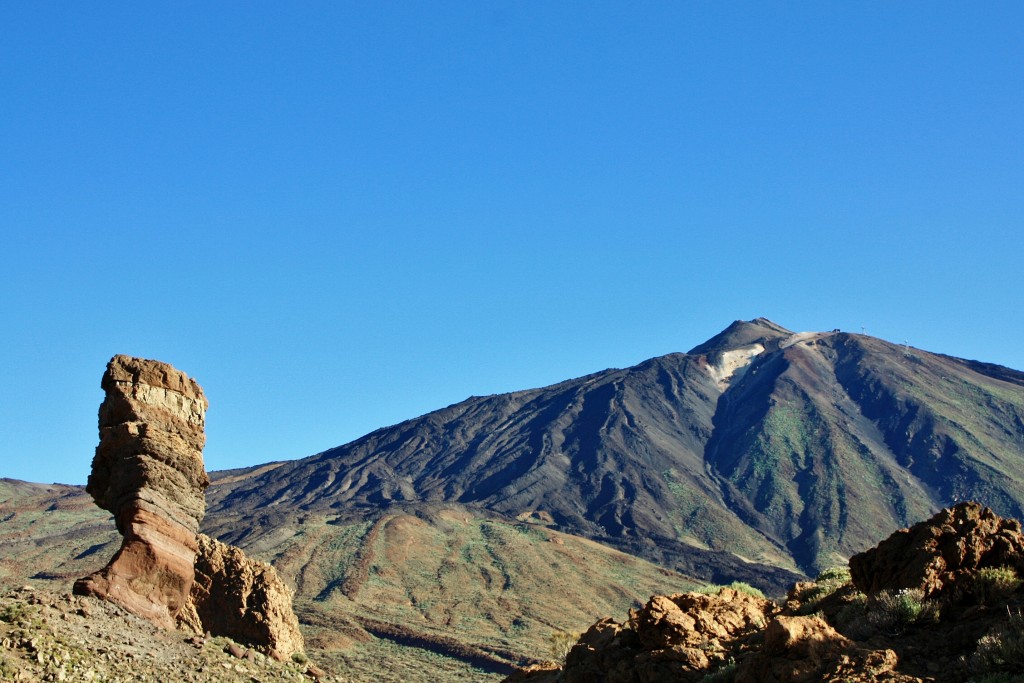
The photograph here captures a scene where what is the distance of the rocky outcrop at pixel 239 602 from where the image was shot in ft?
66.0

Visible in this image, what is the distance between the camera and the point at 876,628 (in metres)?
11.6

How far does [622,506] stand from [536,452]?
21.7 m

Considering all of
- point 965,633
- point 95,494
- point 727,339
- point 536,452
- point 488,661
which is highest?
point 727,339

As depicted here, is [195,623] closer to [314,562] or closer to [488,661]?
→ [488,661]

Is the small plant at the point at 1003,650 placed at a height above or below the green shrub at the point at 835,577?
below

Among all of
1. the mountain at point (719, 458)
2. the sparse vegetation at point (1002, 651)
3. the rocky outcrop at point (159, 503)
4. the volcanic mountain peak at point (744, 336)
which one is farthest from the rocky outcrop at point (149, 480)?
the volcanic mountain peak at point (744, 336)

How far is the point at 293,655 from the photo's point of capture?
21.0 m

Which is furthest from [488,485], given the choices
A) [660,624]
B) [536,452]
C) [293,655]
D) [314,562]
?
[660,624]

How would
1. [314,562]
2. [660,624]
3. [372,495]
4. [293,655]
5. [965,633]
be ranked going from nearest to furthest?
[965,633]
[660,624]
[293,655]
[314,562]
[372,495]

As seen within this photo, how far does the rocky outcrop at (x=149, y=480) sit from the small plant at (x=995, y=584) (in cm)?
1355

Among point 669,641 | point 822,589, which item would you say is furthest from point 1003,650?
point 822,589

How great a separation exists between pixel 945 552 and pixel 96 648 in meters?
12.5

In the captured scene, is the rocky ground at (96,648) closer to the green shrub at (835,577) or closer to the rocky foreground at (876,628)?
the rocky foreground at (876,628)

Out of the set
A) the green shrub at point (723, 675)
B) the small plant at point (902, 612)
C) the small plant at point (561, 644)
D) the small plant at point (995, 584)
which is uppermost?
the small plant at point (995, 584)
